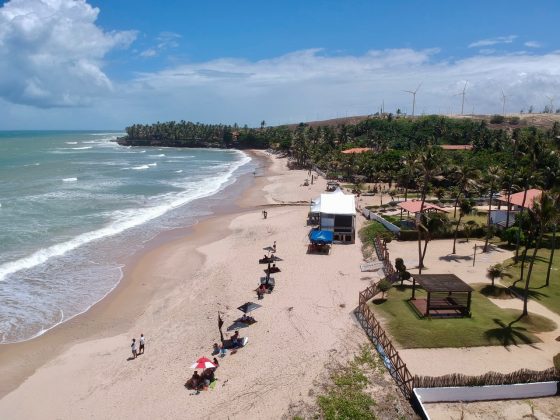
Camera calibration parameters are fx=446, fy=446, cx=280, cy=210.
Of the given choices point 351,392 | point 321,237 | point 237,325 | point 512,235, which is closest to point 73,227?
point 321,237

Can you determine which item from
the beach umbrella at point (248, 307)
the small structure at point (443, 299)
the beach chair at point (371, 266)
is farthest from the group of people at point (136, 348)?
the beach chair at point (371, 266)

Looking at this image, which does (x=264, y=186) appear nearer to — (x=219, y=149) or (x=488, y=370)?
(x=488, y=370)

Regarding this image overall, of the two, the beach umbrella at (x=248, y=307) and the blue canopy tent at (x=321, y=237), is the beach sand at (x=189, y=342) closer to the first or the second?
the beach umbrella at (x=248, y=307)

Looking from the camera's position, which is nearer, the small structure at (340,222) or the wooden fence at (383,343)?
the wooden fence at (383,343)

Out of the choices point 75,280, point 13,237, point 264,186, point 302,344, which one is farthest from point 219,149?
point 302,344

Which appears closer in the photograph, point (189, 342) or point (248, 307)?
point (189, 342)

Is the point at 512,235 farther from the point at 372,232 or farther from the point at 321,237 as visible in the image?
the point at 321,237
